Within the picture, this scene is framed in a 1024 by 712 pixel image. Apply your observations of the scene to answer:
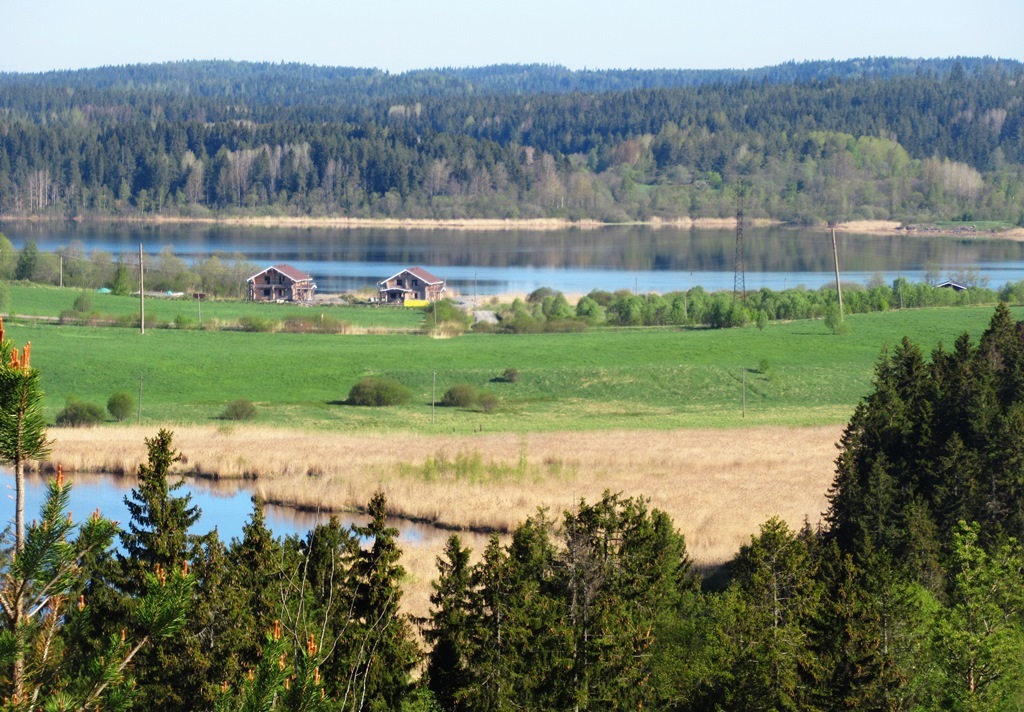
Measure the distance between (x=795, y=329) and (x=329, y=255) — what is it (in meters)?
80.5

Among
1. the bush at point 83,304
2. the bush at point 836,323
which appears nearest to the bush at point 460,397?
the bush at point 836,323

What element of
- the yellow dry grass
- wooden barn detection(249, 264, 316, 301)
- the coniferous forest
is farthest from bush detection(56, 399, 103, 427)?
wooden barn detection(249, 264, 316, 301)

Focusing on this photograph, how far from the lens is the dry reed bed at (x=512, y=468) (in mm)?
34750

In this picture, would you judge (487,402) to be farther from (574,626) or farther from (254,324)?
(574,626)

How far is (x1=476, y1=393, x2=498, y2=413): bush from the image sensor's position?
54.3m

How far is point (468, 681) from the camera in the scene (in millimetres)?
15555

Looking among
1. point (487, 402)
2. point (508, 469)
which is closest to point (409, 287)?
point (487, 402)

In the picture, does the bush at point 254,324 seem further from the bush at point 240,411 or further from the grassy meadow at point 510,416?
the bush at point 240,411

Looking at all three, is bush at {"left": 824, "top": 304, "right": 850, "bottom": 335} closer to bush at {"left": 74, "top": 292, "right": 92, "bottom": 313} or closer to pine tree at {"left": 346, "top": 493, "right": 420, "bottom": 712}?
bush at {"left": 74, "top": 292, "right": 92, "bottom": 313}

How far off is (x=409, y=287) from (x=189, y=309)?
1724 centimetres

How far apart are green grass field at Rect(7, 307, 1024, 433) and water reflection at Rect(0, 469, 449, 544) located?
10759 millimetres

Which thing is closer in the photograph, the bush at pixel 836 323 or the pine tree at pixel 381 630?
the pine tree at pixel 381 630

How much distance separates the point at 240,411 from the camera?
168 feet

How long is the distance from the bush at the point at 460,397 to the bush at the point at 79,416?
512 inches
